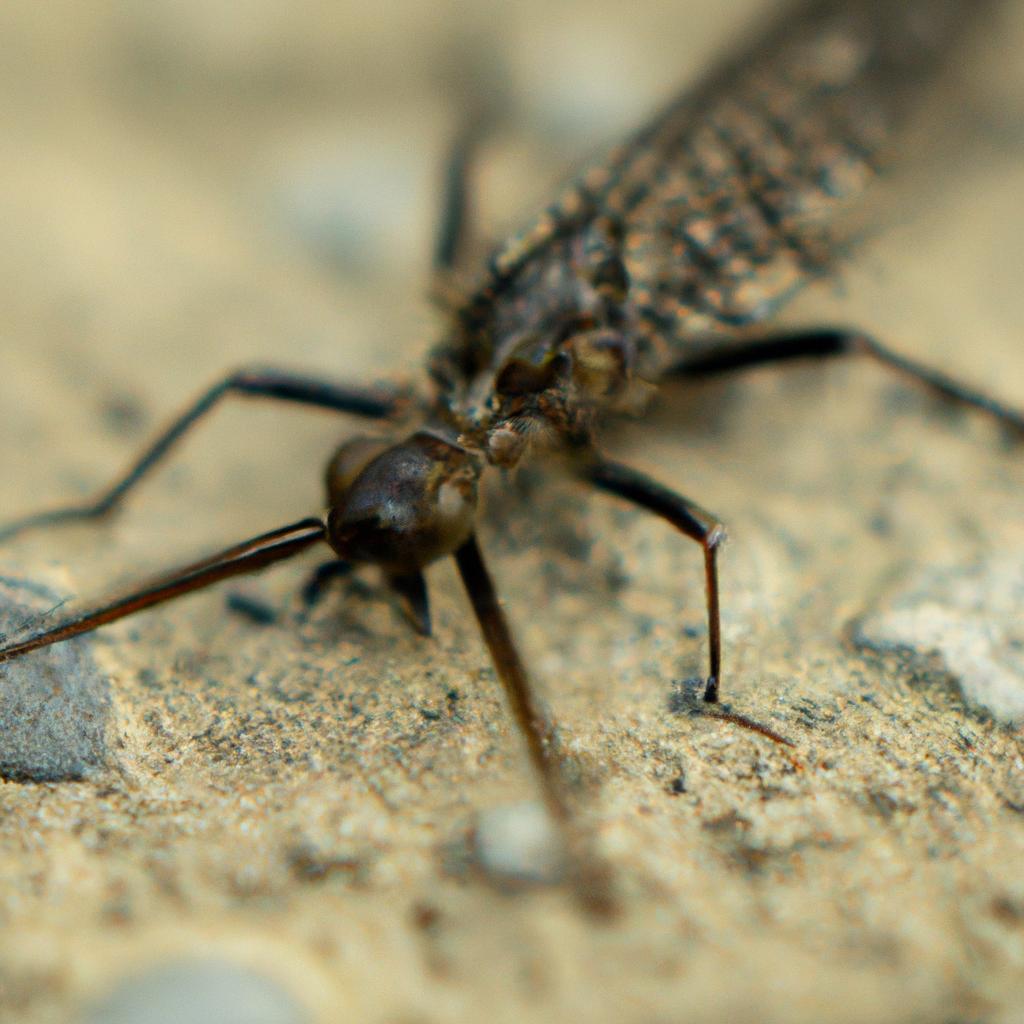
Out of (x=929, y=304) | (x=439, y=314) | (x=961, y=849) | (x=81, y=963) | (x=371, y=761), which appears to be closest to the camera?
(x=81, y=963)

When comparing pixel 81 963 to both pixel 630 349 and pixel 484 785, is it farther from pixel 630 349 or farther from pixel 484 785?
pixel 630 349

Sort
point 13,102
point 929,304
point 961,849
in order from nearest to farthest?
point 961,849 → point 929,304 → point 13,102

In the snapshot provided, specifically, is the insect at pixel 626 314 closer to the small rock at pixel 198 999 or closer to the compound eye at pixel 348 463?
the compound eye at pixel 348 463

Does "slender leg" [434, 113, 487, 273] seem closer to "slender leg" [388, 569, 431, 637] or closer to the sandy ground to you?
the sandy ground

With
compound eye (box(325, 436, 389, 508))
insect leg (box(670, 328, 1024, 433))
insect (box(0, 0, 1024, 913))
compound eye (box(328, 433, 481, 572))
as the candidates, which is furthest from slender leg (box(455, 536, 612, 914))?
insect leg (box(670, 328, 1024, 433))

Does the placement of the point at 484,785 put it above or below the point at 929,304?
below

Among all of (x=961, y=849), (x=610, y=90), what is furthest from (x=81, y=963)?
(x=610, y=90)

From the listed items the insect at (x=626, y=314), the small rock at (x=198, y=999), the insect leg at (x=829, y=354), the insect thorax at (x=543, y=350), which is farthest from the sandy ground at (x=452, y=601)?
the insect thorax at (x=543, y=350)
